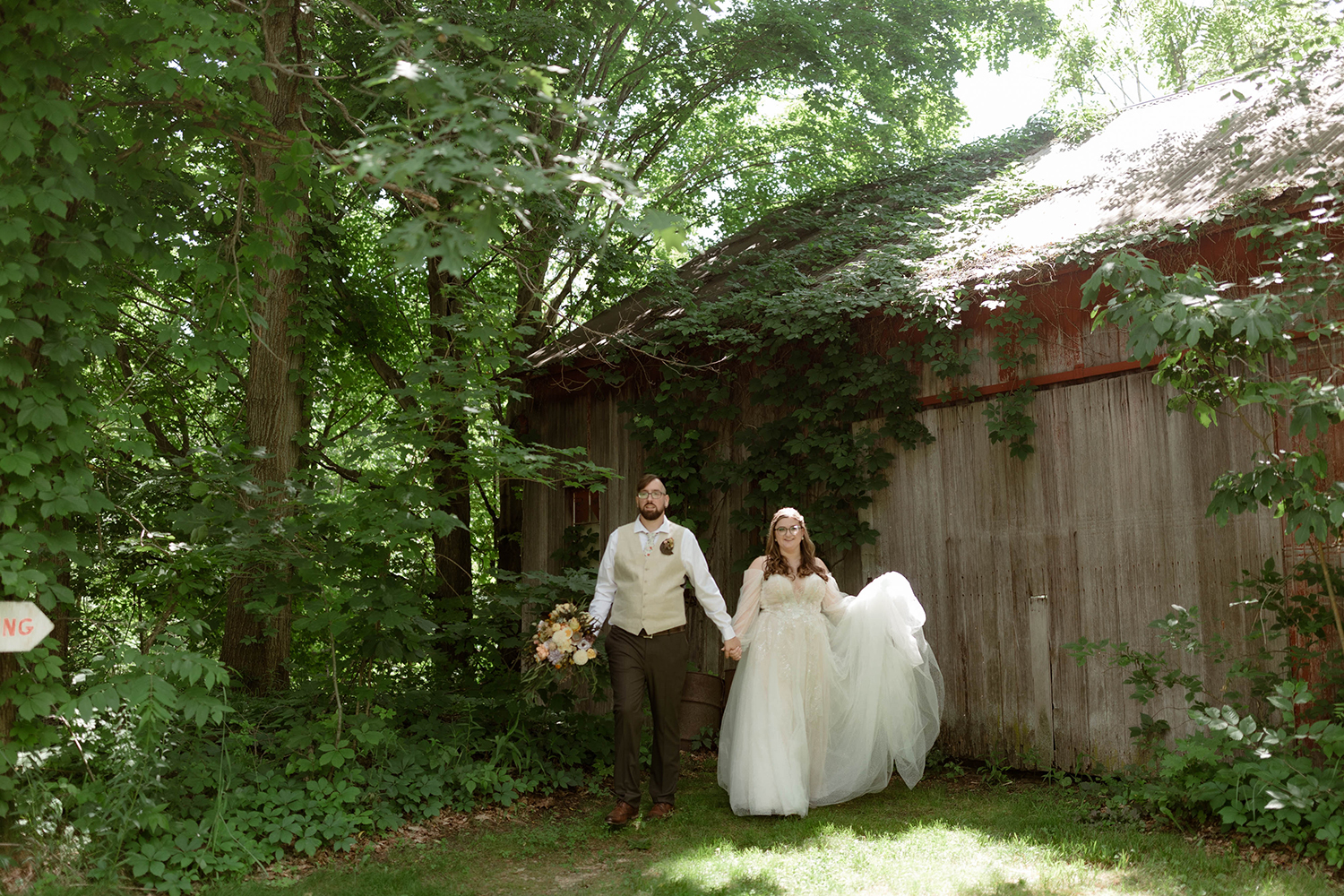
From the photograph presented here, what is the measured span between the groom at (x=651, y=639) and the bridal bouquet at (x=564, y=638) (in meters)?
0.10

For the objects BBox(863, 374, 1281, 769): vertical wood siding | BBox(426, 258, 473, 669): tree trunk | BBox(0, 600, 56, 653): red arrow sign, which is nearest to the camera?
BBox(0, 600, 56, 653): red arrow sign

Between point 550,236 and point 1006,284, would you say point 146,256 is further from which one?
point 1006,284

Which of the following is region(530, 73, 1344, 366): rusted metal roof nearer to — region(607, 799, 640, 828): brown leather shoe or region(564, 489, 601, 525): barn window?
region(564, 489, 601, 525): barn window

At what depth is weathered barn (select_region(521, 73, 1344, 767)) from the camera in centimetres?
624

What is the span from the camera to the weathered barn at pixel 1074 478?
624cm

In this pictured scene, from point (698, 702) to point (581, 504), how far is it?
286cm

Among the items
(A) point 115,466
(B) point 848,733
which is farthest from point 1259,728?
(A) point 115,466

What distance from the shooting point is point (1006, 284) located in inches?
274

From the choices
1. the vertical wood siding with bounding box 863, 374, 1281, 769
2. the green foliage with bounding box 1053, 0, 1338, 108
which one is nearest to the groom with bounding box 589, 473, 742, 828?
the vertical wood siding with bounding box 863, 374, 1281, 769

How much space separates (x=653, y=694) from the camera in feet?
20.6

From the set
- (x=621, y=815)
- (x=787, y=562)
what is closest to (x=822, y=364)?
(x=787, y=562)

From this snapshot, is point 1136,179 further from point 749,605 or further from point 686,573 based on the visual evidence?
point 686,573

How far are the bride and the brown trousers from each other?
387mm

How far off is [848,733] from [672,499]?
124 inches
